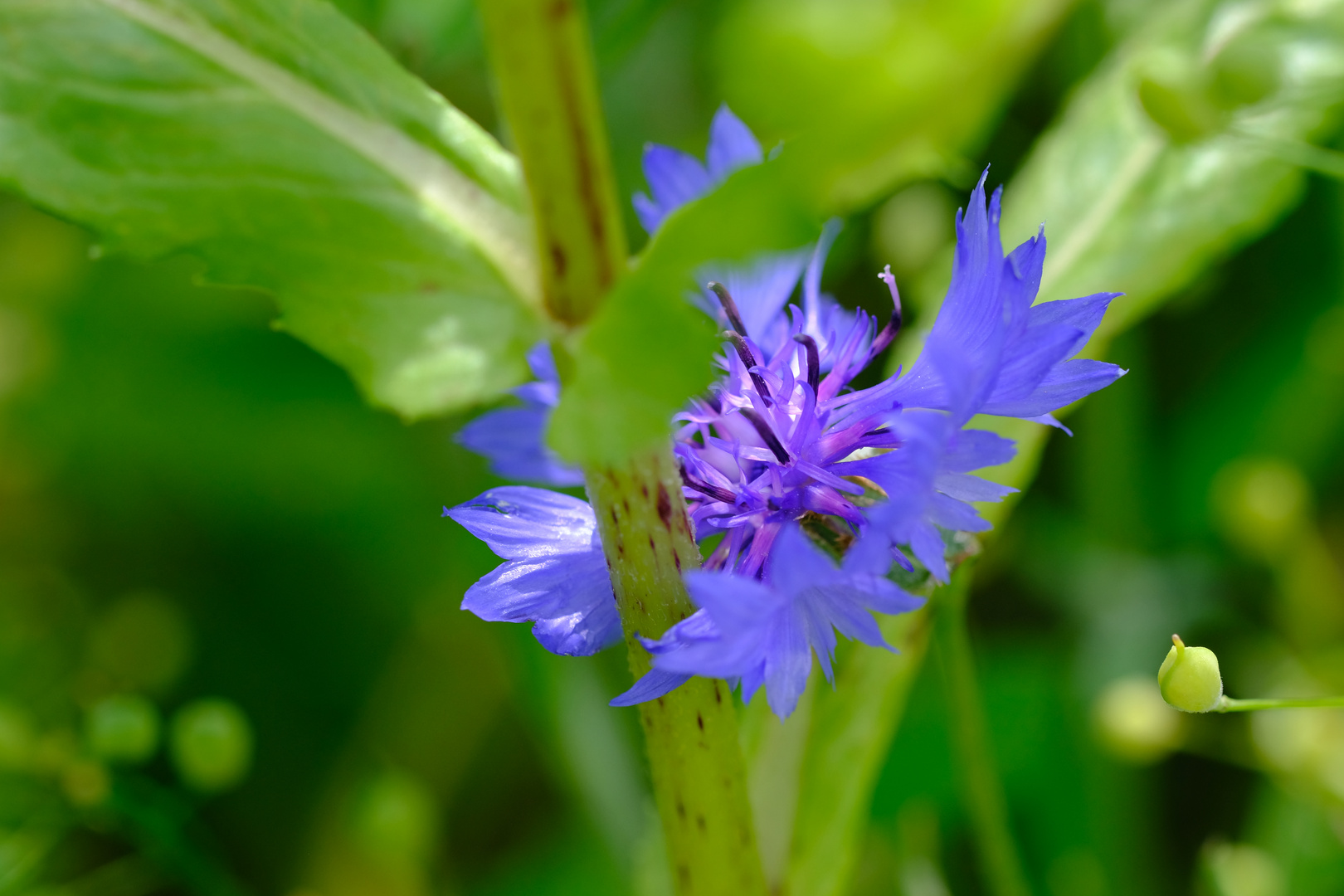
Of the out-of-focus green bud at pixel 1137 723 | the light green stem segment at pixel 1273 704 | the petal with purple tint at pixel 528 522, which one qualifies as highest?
the petal with purple tint at pixel 528 522

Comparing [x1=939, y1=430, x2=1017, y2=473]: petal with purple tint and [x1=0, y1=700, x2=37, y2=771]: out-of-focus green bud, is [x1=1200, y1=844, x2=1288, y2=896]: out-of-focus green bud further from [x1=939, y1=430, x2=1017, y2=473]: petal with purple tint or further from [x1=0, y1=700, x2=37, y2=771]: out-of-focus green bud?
[x1=0, y1=700, x2=37, y2=771]: out-of-focus green bud

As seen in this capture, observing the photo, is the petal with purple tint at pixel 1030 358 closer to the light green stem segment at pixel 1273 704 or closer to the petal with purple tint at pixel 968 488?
the petal with purple tint at pixel 968 488

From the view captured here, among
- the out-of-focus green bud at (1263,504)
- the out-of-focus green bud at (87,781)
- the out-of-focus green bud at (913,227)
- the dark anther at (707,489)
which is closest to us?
the dark anther at (707,489)

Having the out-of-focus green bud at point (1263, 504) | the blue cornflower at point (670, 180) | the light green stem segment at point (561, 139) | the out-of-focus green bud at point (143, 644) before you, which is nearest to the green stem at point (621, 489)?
the light green stem segment at point (561, 139)

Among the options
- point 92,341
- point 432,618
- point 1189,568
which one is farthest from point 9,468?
point 1189,568

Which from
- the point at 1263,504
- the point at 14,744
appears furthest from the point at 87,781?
the point at 1263,504

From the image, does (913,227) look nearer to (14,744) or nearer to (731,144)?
(731,144)
